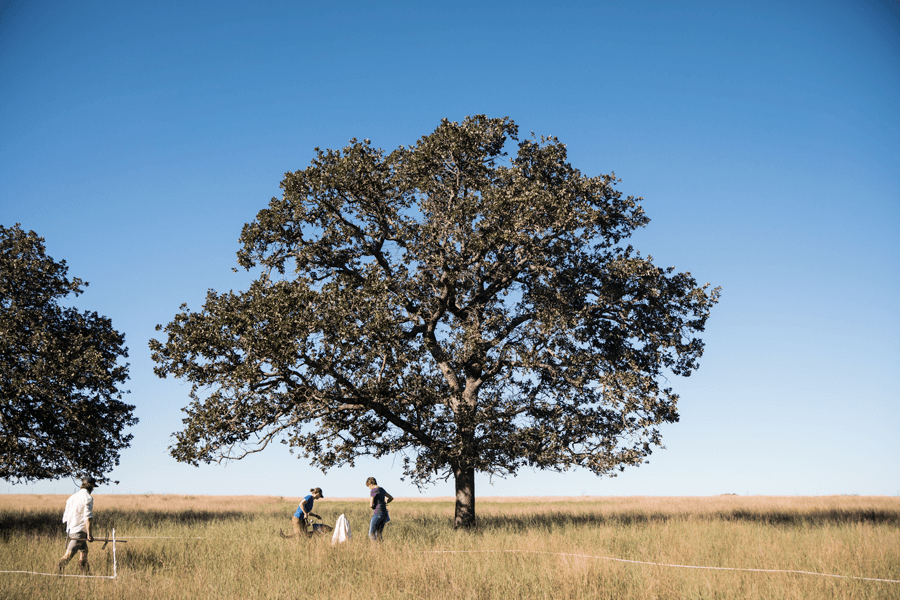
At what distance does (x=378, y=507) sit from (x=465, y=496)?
16.7 ft

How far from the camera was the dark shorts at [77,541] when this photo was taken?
45.2 ft

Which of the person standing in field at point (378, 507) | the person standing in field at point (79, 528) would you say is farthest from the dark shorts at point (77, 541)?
the person standing in field at point (378, 507)

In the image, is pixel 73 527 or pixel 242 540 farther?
pixel 242 540

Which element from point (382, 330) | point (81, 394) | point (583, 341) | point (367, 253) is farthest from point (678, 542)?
point (81, 394)

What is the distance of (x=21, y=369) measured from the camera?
2436 centimetres

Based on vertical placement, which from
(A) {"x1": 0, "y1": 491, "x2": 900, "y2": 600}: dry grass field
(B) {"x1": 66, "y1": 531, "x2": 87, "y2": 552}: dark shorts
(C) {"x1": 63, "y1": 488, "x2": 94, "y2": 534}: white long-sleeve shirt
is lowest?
(A) {"x1": 0, "y1": 491, "x2": 900, "y2": 600}: dry grass field

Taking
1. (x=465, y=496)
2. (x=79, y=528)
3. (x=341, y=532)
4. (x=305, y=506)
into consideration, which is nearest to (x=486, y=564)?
(x=341, y=532)

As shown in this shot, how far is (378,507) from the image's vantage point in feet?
56.0

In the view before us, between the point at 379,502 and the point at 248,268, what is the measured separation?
9734mm

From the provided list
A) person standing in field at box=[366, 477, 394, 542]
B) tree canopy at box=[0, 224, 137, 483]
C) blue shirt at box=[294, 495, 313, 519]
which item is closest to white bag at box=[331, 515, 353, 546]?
person standing in field at box=[366, 477, 394, 542]

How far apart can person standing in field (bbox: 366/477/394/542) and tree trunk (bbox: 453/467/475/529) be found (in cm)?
458

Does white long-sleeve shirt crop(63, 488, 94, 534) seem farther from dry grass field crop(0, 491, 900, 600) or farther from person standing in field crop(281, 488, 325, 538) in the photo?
person standing in field crop(281, 488, 325, 538)

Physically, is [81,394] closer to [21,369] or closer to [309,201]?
[21,369]

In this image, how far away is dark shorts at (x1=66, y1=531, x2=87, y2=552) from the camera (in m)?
13.8
